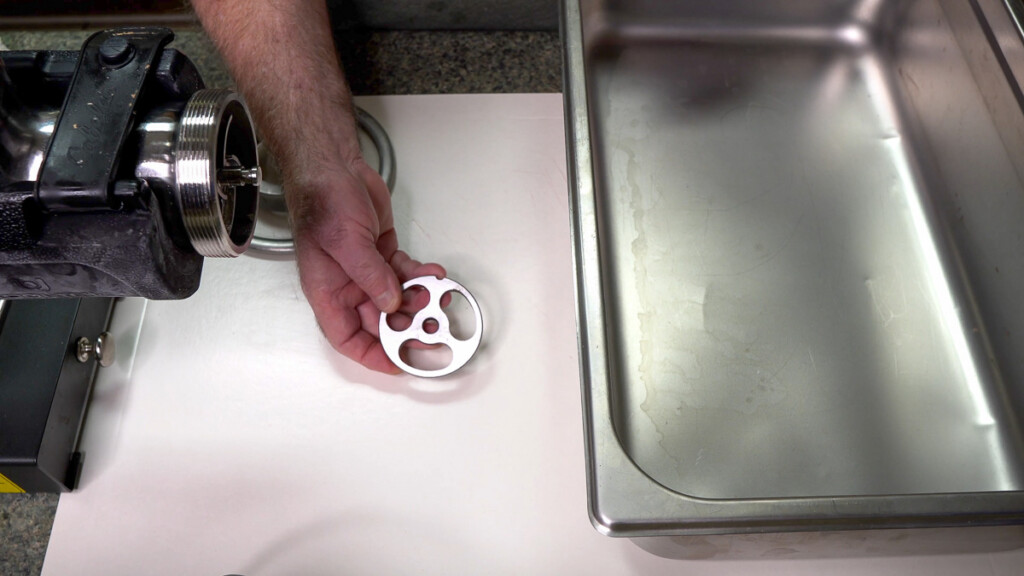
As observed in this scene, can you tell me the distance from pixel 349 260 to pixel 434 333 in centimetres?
12

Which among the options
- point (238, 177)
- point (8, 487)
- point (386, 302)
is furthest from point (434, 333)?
point (8, 487)

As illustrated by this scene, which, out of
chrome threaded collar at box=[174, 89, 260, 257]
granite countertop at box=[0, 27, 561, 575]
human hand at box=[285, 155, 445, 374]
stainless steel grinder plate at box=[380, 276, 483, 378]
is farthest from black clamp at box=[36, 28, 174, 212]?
granite countertop at box=[0, 27, 561, 575]

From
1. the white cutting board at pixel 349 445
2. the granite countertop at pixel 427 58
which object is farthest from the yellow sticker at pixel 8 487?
the granite countertop at pixel 427 58

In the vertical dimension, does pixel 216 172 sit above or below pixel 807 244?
below

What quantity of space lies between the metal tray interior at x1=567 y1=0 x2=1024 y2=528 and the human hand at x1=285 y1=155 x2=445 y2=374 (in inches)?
7.4

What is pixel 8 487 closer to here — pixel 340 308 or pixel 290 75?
pixel 340 308

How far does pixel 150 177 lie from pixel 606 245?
52 centimetres

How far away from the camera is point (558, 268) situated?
756 mm

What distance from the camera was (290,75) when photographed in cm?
75

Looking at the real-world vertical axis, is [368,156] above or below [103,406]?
above

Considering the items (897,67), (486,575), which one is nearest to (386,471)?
(486,575)

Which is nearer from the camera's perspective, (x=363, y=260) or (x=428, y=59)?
(x=363, y=260)

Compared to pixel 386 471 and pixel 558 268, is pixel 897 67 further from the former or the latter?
pixel 386 471

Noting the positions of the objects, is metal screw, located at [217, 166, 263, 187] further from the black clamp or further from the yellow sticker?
the yellow sticker
